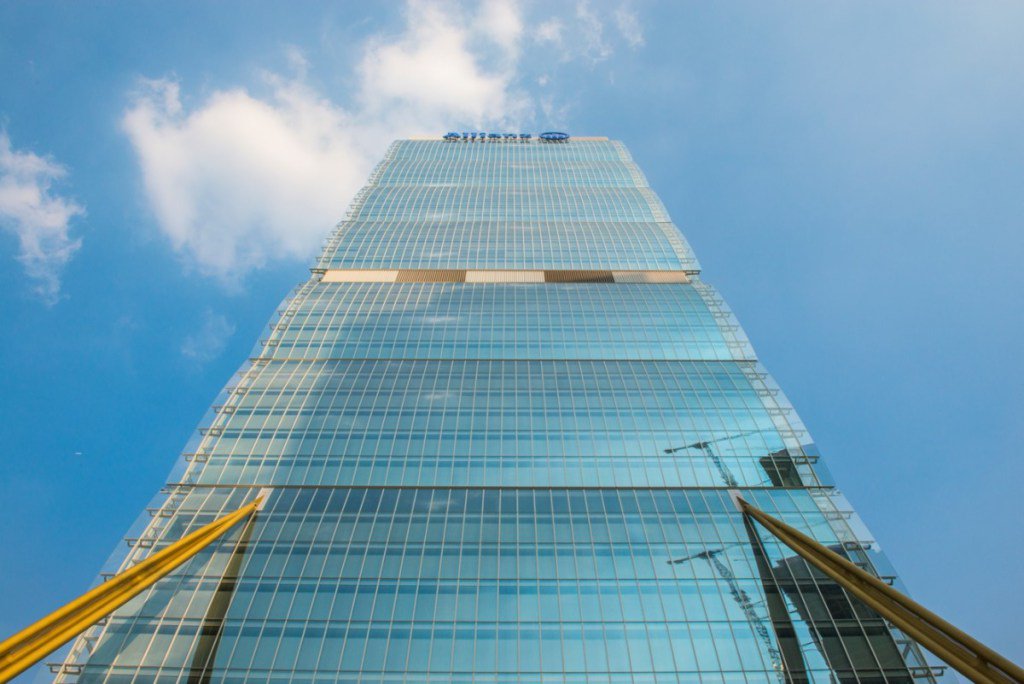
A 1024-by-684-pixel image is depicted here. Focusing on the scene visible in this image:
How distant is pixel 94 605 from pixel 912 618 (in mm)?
38592

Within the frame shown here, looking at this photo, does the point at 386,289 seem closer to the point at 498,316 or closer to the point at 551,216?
the point at 498,316

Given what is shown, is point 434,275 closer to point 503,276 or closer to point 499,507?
point 503,276

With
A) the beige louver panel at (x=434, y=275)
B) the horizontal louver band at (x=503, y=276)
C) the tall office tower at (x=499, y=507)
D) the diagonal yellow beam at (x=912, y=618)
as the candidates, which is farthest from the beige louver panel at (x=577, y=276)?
the diagonal yellow beam at (x=912, y=618)

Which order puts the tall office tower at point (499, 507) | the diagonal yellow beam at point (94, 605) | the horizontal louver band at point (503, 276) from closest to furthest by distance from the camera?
the diagonal yellow beam at point (94, 605)
the tall office tower at point (499, 507)
the horizontal louver band at point (503, 276)

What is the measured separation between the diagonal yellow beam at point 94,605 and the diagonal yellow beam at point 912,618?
35.6 metres

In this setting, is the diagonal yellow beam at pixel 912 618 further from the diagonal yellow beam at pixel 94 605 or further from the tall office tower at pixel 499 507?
the diagonal yellow beam at pixel 94 605

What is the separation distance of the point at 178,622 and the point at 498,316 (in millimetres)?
39593

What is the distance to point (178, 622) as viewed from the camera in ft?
96.9

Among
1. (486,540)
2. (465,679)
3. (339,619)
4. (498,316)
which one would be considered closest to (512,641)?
(465,679)

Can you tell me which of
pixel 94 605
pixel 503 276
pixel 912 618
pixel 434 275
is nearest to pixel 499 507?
pixel 94 605

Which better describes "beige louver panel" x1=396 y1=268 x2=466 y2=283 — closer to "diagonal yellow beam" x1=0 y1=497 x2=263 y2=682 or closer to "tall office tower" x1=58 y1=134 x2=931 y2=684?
"tall office tower" x1=58 y1=134 x2=931 y2=684

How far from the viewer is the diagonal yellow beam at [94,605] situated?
71.9 feet

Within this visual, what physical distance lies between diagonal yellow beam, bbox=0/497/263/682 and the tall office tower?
1352 millimetres

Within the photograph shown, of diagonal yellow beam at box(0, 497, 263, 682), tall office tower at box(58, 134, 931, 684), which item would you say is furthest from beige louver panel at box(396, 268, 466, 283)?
diagonal yellow beam at box(0, 497, 263, 682)
